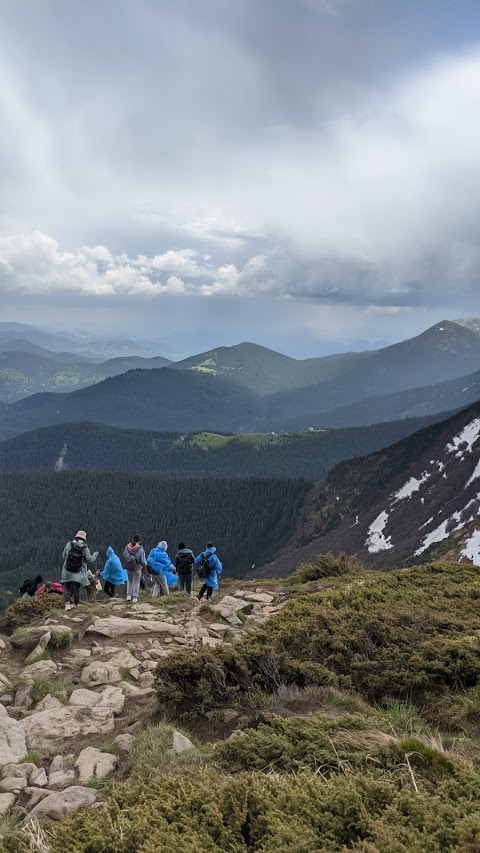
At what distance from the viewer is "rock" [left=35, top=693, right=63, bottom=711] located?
31.0ft

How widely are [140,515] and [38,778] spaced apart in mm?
176539

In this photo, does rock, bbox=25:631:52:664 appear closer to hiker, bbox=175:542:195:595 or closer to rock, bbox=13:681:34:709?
rock, bbox=13:681:34:709

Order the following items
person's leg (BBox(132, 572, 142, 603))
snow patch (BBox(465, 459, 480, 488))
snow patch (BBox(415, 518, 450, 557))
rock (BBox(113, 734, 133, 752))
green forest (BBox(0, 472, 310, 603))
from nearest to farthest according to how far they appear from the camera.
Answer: rock (BBox(113, 734, 133, 752))
person's leg (BBox(132, 572, 142, 603))
snow patch (BBox(415, 518, 450, 557))
snow patch (BBox(465, 459, 480, 488))
green forest (BBox(0, 472, 310, 603))

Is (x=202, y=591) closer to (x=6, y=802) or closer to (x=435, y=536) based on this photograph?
(x=6, y=802)

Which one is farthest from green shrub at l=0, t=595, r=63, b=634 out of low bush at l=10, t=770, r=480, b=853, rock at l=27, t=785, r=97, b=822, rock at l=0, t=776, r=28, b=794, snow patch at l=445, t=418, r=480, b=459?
snow patch at l=445, t=418, r=480, b=459

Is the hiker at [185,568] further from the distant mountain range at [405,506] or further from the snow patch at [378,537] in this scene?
the snow patch at [378,537]

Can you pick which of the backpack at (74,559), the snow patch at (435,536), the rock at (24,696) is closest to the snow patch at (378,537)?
the snow patch at (435,536)

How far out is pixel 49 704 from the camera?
961cm

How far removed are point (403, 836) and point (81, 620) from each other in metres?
12.7

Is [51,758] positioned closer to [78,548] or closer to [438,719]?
[438,719]

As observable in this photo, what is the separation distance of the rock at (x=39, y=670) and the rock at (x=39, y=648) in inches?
10.3

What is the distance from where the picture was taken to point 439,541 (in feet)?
222

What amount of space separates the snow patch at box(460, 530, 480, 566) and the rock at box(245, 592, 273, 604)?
40.9 m

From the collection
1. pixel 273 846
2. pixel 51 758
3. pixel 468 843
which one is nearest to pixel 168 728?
pixel 51 758
